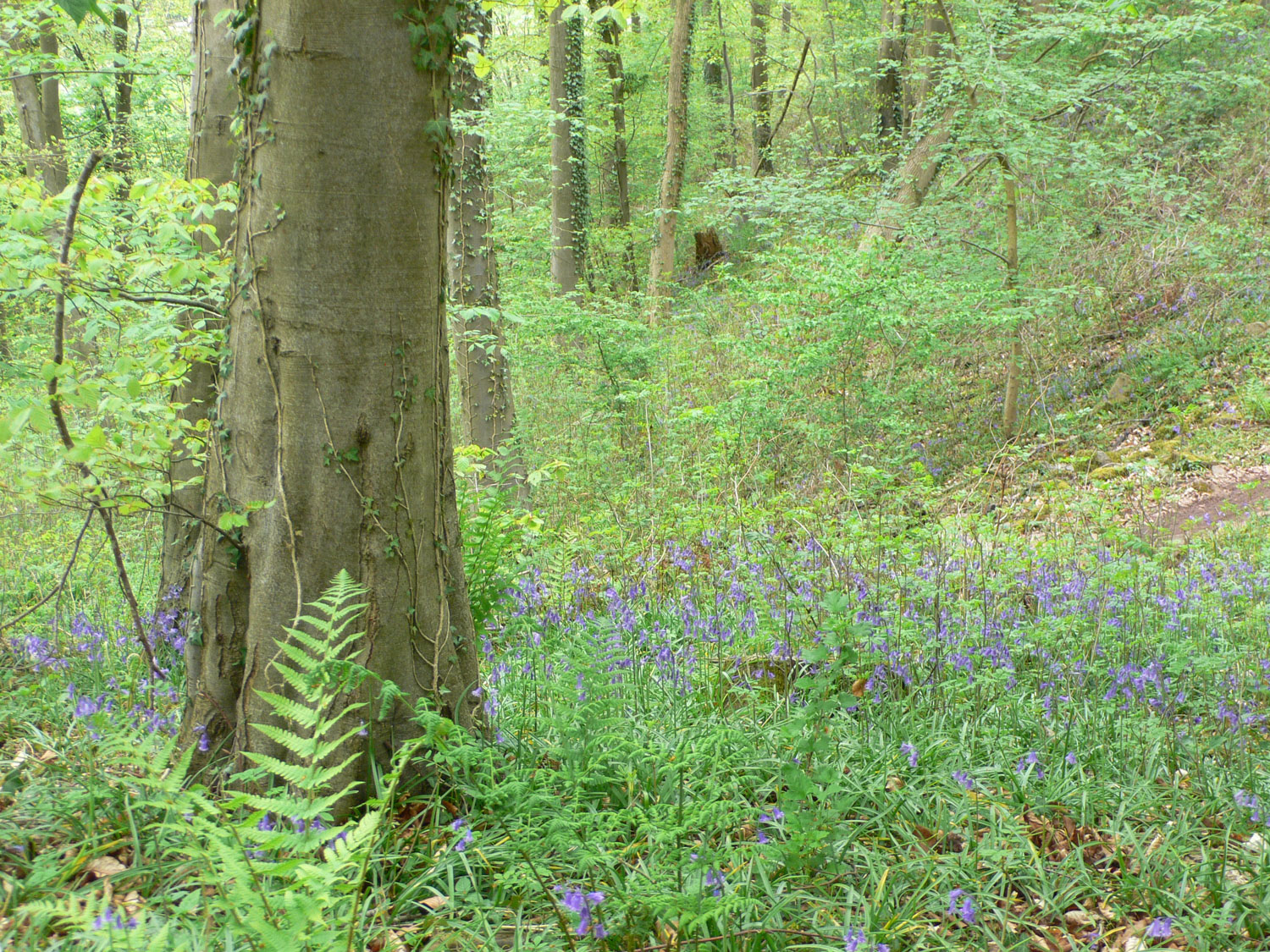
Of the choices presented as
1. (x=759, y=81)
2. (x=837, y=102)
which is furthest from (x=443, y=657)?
(x=837, y=102)

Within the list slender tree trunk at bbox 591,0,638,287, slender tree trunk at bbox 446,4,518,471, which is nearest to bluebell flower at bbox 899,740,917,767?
slender tree trunk at bbox 446,4,518,471

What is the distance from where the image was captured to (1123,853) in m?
2.21

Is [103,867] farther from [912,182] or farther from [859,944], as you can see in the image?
[912,182]

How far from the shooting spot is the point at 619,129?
17500mm

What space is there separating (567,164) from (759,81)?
31.0ft

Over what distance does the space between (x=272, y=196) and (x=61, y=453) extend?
86 centimetres

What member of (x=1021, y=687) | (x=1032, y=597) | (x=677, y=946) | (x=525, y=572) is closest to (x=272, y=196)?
(x=677, y=946)

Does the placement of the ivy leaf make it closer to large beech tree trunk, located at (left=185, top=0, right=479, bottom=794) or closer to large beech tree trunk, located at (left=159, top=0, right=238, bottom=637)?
large beech tree trunk, located at (left=185, top=0, right=479, bottom=794)

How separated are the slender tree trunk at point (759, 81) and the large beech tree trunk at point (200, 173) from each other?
15.1 meters

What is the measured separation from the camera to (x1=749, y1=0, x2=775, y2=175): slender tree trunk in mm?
17516

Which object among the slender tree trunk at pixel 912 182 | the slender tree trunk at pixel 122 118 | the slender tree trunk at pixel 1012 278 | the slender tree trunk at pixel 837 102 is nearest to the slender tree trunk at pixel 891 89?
the slender tree trunk at pixel 837 102

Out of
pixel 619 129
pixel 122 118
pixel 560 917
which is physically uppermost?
pixel 619 129

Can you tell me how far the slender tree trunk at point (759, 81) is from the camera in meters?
17.5

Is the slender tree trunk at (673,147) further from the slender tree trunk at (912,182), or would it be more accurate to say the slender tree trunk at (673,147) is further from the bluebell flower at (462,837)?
the bluebell flower at (462,837)
